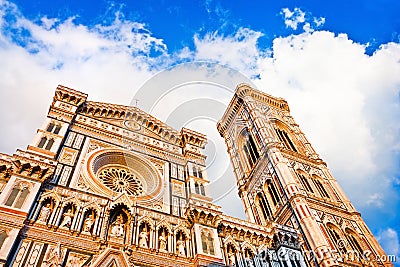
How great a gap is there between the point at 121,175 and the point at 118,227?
142 inches

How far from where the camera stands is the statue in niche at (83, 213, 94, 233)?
416 inches

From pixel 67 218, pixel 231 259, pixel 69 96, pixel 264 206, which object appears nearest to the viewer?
pixel 67 218

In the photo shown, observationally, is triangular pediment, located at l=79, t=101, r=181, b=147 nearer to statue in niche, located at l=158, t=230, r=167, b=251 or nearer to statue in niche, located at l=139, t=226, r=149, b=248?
statue in niche, located at l=139, t=226, r=149, b=248

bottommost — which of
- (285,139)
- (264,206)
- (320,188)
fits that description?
(264,206)

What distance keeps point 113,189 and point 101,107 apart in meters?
5.42

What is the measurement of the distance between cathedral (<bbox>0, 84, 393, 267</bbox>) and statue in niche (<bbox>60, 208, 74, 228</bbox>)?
0.16 ft

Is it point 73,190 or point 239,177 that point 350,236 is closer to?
point 239,177

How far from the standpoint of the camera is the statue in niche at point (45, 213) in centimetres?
A: 1012

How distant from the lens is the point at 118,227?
1118cm

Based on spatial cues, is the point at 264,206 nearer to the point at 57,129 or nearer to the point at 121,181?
the point at 121,181

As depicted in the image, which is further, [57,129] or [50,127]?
[57,129]

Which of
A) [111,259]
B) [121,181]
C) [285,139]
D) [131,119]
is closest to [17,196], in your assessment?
[111,259]

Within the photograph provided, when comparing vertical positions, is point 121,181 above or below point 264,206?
below

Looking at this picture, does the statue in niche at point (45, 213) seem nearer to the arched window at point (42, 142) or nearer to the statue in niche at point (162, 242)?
the arched window at point (42, 142)
